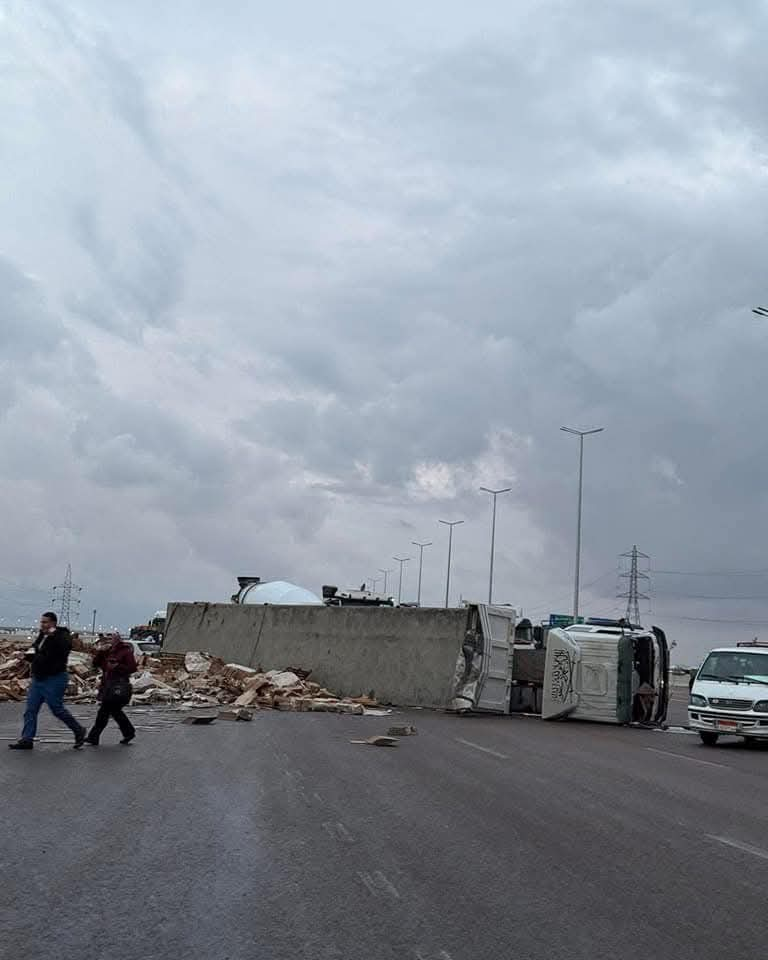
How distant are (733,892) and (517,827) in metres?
2.68

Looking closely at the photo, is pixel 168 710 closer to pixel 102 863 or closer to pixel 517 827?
pixel 517 827

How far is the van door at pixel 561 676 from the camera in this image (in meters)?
27.0

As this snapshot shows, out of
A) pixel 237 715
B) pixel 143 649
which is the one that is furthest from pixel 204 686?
pixel 143 649

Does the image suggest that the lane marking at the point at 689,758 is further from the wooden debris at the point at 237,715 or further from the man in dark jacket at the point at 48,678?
the man in dark jacket at the point at 48,678

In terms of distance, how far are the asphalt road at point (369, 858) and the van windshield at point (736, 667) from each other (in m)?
7.47

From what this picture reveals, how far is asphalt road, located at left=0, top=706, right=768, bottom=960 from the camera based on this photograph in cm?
622

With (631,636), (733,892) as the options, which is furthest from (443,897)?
(631,636)

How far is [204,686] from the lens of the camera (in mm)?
28969

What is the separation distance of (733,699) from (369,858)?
616 inches

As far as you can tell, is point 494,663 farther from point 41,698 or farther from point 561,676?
point 41,698

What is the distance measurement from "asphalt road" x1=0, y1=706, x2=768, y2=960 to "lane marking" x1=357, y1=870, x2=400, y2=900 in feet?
0.06

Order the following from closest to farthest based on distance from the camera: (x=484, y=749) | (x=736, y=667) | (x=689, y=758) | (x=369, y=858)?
(x=369, y=858), (x=484, y=749), (x=689, y=758), (x=736, y=667)

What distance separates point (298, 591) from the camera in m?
43.5

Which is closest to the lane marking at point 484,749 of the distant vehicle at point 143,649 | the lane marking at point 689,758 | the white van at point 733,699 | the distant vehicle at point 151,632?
the lane marking at point 689,758
